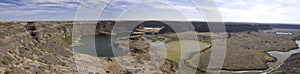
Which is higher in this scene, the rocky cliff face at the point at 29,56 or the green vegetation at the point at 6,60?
the green vegetation at the point at 6,60

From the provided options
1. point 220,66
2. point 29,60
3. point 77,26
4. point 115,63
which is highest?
point 29,60

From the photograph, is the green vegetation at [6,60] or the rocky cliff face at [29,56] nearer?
the green vegetation at [6,60]

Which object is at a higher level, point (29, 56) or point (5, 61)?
point (5, 61)

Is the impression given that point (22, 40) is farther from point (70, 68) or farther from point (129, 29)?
point (129, 29)

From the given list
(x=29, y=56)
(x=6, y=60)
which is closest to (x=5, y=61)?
(x=6, y=60)

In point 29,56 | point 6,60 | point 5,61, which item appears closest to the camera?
point 5,61

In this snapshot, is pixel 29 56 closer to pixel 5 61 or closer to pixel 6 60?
pixel 6 60

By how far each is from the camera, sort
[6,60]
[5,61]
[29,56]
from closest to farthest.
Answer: [5,61]
[6,60]
[29,56]

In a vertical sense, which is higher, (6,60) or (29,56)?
(6,60)

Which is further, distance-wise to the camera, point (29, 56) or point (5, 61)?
point (29, 56)

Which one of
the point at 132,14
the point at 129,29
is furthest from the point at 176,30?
the point at 132,14

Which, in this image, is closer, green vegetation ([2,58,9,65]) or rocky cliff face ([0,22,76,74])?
green vegetation ([2,58,9,65])
